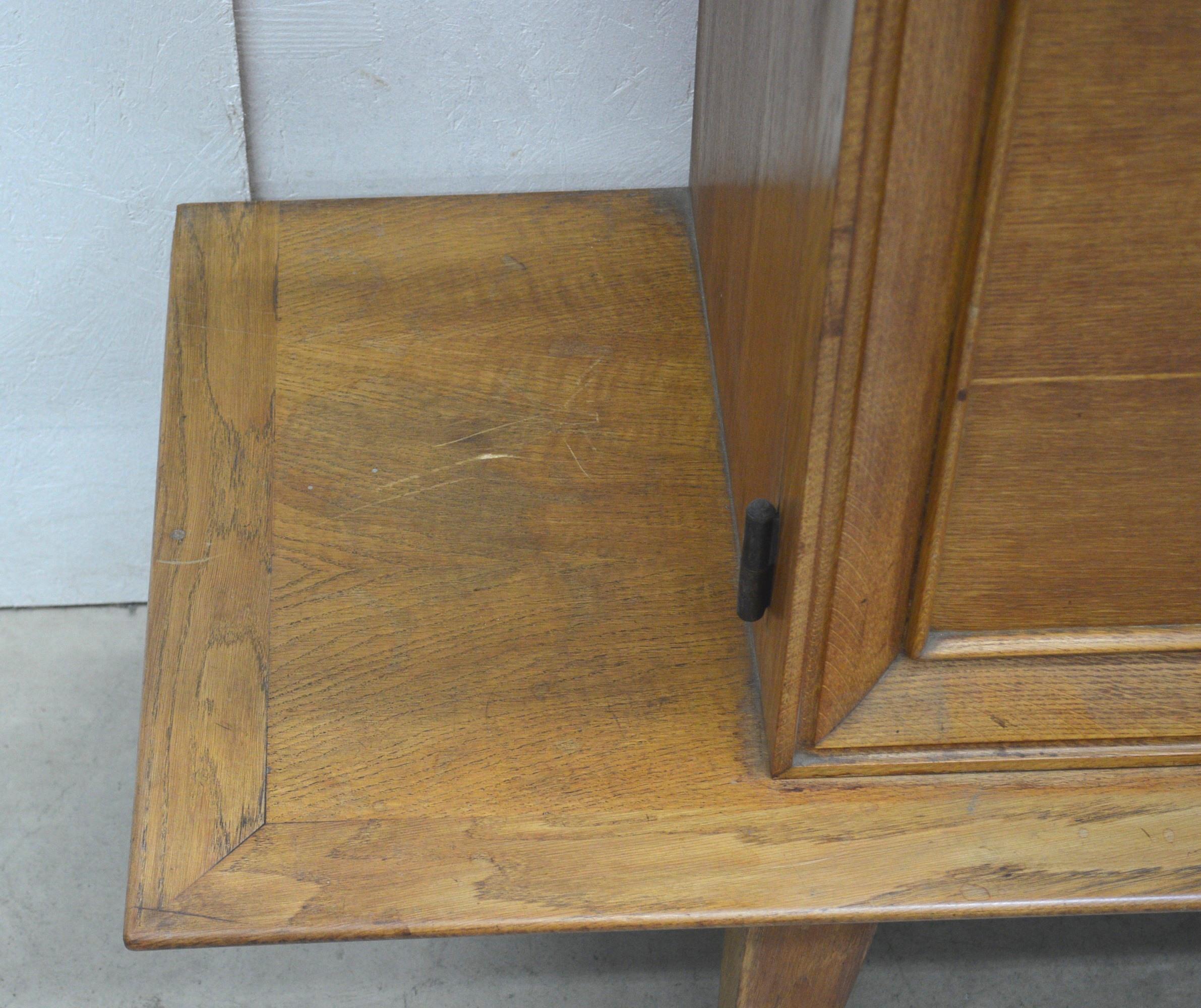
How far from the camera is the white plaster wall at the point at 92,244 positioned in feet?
3.51

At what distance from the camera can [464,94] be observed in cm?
111

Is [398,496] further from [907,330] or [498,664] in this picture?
[907,330]

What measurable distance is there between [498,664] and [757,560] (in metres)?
0.19

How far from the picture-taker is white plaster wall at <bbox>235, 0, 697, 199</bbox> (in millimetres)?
1069

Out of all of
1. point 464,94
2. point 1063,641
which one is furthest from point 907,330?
point 464,94

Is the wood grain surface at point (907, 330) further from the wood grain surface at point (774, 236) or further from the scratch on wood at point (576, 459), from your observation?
the scratch on wood at point (576, 459)

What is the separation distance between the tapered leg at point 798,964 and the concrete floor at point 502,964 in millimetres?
364

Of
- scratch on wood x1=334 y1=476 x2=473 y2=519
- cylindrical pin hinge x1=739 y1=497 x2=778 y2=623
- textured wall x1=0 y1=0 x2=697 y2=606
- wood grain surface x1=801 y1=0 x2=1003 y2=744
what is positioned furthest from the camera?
textured wall x1=0 y1=0 x2=697 y2=606

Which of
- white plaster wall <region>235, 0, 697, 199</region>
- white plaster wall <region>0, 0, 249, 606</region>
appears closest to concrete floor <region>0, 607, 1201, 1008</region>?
white plaster wall <region>0, 0, 249, 606</region>

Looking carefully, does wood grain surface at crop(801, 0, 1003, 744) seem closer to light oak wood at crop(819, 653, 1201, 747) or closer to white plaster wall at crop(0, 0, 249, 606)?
light oak wood at crop(819, 653, 1201, 747)

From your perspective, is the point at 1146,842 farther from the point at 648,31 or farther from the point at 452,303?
the point at 648,31

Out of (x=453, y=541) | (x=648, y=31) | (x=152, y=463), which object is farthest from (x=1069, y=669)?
(x=152, y=463)

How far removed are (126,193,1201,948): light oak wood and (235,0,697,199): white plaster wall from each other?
5.5 inches

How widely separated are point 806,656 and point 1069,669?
0.53 ft
